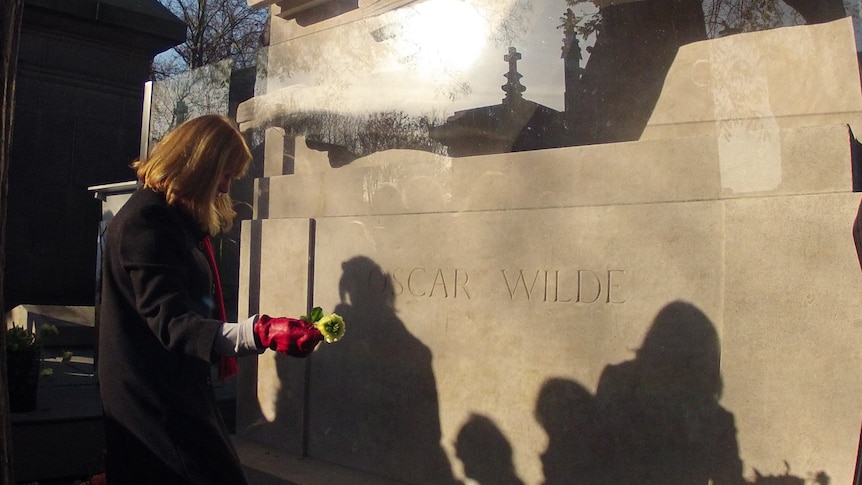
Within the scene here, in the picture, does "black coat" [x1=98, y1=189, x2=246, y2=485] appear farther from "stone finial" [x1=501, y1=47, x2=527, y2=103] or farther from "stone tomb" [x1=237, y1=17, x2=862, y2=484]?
"stone finial" [x1=501, y1=47, x2=527, y2=103]

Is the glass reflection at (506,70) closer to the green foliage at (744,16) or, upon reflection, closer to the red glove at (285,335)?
the green foliage at (744,16)

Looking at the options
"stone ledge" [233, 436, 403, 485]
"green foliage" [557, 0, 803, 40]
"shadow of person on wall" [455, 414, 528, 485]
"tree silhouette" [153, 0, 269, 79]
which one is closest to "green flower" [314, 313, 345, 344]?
"shadow of person on wall" [455, 414, 528, 485]

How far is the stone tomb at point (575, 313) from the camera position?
3156 mm

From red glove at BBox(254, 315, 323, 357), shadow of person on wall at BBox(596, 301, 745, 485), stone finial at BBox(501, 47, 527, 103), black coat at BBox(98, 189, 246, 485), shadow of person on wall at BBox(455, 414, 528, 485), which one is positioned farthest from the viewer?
stone finial at BBox(501, 47, 527, 103)

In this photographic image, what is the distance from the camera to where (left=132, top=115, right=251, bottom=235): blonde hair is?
279cm

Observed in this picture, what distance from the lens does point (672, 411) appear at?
3.46 m

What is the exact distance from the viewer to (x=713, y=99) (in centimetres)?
385

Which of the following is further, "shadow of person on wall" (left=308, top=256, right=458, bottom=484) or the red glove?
Result: "shadow of person on wall" (left=308, top=256, right=458, bottom=484)

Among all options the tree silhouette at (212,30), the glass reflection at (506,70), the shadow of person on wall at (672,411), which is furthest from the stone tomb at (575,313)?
the tree silhouette at (212,30)

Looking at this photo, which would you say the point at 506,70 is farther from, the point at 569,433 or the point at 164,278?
the point at 164,278

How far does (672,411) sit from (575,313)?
2.00 ft

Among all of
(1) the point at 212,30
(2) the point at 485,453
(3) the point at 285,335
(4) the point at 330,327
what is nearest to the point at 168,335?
(3) the point at 285,335

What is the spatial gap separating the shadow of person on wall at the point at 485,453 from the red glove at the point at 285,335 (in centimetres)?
178

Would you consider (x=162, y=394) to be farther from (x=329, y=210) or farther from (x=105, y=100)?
(x=105, y=100)
